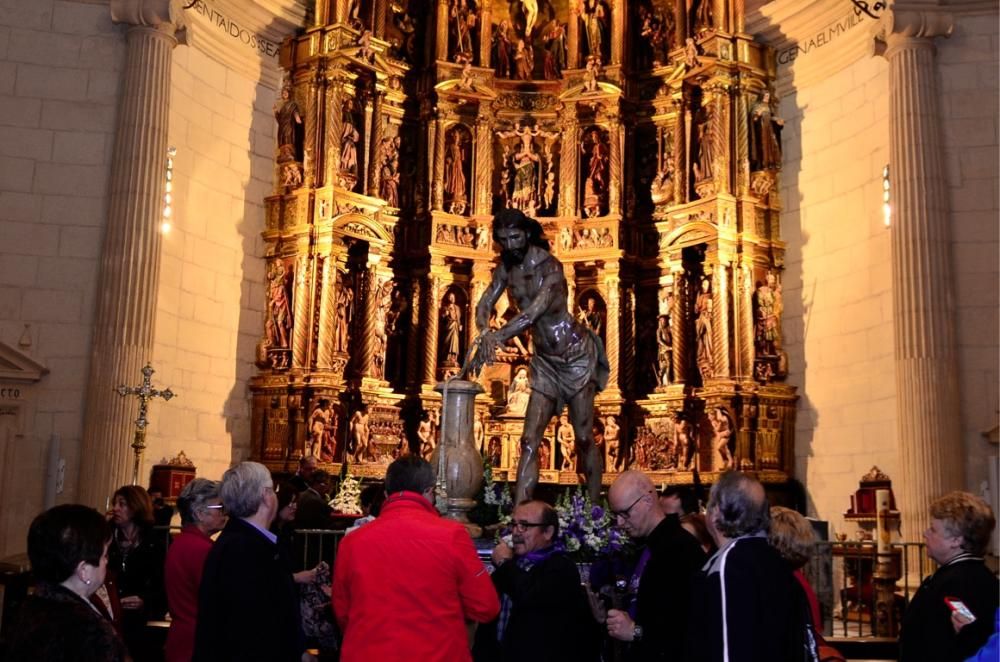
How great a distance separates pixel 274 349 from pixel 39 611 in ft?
45.9

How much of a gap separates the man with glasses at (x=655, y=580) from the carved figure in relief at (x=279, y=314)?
42.4ft

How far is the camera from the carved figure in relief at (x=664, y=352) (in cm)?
1792

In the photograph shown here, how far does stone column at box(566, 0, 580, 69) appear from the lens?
63.8 feet

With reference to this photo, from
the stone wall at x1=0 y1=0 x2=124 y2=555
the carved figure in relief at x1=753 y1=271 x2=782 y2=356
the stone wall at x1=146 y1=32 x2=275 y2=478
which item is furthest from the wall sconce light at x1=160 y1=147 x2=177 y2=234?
the carved figure in relief at x1=753 y1=271 x2=782 y2=356

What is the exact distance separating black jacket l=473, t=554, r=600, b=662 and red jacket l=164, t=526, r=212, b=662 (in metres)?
1.56

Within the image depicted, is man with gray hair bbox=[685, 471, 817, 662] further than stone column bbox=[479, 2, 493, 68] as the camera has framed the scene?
No

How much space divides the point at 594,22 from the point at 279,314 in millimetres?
7902

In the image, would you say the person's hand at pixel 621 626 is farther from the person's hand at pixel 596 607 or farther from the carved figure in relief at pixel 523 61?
the carved figure in relief at pixel 523 61

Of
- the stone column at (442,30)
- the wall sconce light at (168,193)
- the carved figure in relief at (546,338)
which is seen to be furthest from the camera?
the stone column at (442,30)

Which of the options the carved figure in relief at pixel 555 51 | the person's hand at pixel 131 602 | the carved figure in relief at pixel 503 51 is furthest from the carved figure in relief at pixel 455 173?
the person's hand at pixel 131 602

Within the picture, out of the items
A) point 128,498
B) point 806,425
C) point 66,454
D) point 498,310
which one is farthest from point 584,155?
point 128,498

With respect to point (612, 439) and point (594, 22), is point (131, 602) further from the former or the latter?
point (594, 22)

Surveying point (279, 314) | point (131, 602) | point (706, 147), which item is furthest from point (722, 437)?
point (131, 602)

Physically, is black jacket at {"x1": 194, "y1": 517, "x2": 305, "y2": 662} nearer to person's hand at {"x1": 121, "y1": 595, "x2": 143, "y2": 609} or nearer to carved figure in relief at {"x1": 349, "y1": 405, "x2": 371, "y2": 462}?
person's hand at {"x1": 121, "y1": 595, "x2": 143, "y2": 609}
